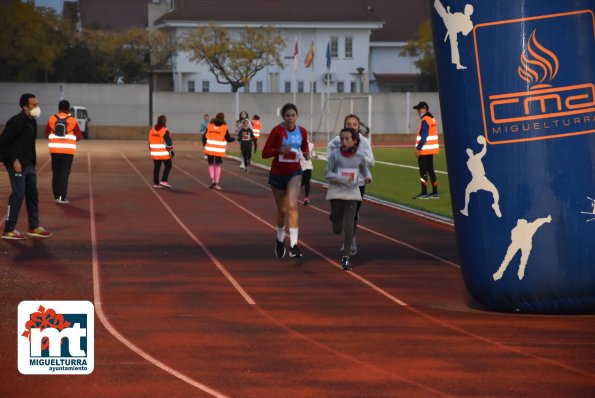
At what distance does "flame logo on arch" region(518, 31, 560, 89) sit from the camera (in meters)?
11.6

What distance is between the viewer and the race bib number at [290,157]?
653 inches

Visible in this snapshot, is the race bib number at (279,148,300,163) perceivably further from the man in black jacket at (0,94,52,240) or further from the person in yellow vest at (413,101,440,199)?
the person in yellow vest at (413,101,440,199)

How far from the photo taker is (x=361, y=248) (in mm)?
18109

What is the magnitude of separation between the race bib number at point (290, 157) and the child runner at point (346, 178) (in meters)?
0.93

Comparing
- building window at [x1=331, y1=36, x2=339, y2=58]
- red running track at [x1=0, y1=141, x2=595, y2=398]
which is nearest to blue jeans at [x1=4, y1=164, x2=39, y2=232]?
red running track at [x1=0, y1=141, x2=595, y2=398]

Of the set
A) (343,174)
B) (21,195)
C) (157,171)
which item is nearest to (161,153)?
(157,171)

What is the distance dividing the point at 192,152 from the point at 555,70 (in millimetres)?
42773

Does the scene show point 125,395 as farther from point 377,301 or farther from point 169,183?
point 169,183

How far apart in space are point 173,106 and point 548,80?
198 feet

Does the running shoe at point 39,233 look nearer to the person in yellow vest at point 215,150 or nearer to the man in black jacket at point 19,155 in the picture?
the man in black jacket at point 19,155

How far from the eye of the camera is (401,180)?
34.1m

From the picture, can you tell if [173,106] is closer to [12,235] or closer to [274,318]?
[12,235]

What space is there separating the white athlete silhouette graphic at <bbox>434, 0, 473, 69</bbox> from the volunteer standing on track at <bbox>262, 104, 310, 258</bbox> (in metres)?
4.71

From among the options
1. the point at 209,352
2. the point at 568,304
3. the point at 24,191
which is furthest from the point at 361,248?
the point at 209,352
